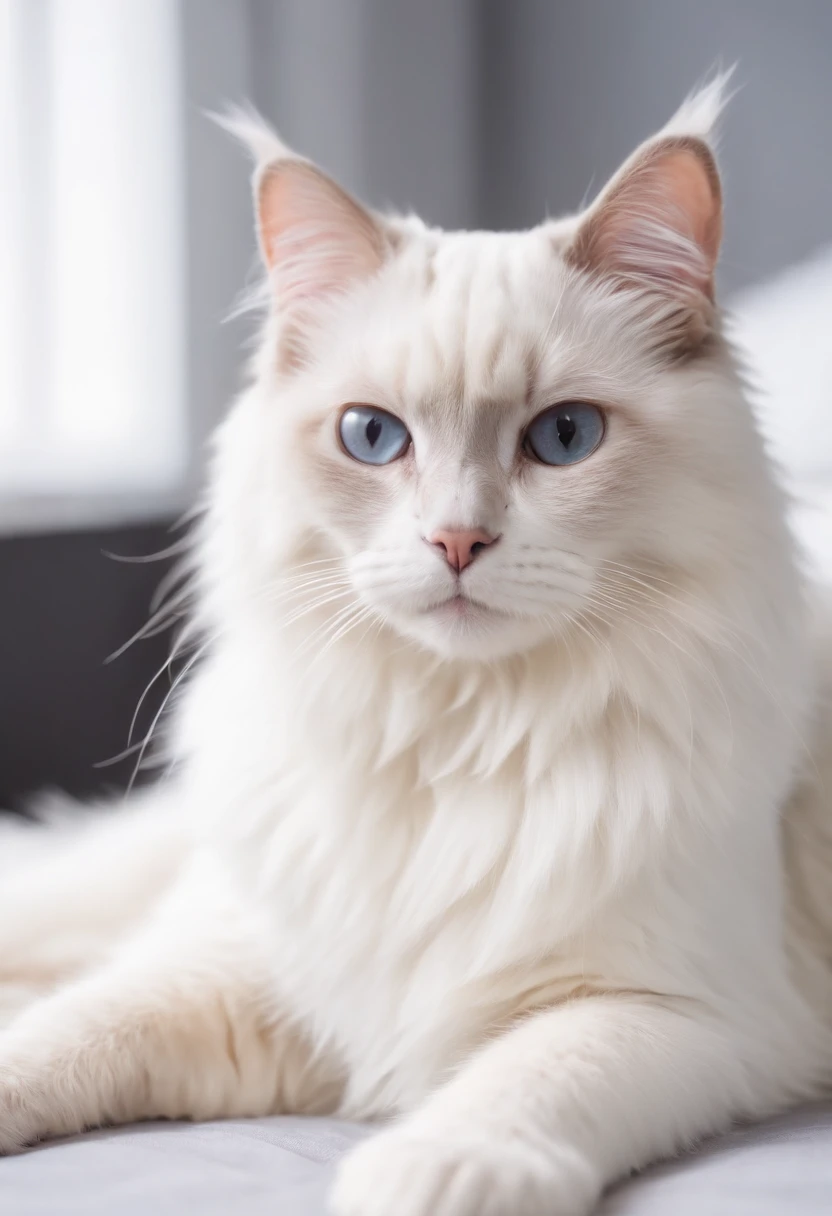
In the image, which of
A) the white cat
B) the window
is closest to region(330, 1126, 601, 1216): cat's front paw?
the white cat

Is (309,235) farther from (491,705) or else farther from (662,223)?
(491,705)

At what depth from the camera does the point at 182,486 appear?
323 cm

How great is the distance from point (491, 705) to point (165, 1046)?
54cm

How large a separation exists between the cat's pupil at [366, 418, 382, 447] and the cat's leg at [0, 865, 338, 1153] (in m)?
0.65

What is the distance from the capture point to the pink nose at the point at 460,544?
122 centimetres

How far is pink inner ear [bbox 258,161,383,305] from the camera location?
57.6 inches

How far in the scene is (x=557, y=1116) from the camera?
1.06 m

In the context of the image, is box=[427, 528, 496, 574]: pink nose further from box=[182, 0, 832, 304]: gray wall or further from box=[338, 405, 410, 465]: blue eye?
box=[182, 0, 832, 304]: gray wall

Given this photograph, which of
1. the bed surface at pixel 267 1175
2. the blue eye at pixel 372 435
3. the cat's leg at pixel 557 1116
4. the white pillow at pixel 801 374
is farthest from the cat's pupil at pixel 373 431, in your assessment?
the white pillow at pixel 801 374

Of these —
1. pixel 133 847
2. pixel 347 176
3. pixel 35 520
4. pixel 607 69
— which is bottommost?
pixel 133 847

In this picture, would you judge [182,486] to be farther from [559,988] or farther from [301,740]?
[559,988]

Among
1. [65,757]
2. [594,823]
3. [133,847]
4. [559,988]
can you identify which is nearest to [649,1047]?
[559,988]

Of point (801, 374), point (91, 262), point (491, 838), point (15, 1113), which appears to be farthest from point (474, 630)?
point (91, 262)

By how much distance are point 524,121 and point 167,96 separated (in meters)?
1.08
